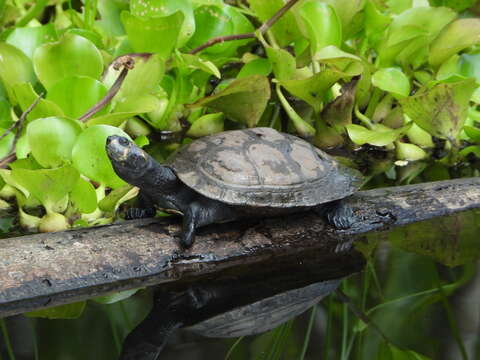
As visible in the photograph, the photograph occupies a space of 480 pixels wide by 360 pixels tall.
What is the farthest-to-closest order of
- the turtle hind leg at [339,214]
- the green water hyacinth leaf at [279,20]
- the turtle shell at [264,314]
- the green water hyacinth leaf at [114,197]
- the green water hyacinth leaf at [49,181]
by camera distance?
the green water hyacinth leaf at [279,20]
the turtle hind leg at [339,214]
the green water hyacinth leaf at [114,197]
the green water hyacinth leaf at [49,181]
the turtle shell at [264,314]

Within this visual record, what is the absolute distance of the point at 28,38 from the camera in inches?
128

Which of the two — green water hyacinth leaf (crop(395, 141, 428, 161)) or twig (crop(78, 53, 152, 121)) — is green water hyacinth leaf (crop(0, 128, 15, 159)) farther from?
green water hyacinth leaf (crop(395, 141, 428, 161))

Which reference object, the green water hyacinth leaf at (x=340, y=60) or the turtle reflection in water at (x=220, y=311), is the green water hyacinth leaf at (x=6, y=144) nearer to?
the turtle reflection in water at (x=220, y=311)

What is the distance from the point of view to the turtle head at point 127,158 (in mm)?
2273

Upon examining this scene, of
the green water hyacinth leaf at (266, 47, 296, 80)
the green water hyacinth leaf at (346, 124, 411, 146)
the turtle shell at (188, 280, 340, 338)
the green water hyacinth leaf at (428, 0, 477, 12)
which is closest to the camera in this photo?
the turtle shell at (188, 280, 340, 338)

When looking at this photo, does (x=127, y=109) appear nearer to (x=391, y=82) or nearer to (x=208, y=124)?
(x=208, y=124)

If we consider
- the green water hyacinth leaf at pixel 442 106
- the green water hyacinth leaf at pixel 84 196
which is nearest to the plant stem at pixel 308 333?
the green water hyacinth leaf at pixel 84 196

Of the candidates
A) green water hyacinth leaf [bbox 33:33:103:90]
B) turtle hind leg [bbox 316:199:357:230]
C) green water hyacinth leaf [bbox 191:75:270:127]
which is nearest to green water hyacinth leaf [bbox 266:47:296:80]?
green water hyacinth leaf [bbox 191:75:270:127]

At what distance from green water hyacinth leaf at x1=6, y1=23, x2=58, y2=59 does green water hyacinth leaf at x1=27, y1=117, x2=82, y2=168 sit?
30.6 inches

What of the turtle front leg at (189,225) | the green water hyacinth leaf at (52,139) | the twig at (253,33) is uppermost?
the twig at (253,33)

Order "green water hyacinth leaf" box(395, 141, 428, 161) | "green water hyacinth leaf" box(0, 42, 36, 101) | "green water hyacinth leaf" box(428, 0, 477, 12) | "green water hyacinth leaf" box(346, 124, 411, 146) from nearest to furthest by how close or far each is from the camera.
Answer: "green water hyacinth leaf" box(0, 42, 36, 101) < "green water hyacinth leaf" box(346, 124, 411, 146) < "green water hyacinth leaf" box(395, 141, 428, 161) < "green water hyacinth leaf" box(428, 0, 477, 12)

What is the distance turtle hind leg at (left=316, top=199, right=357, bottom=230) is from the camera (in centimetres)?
267

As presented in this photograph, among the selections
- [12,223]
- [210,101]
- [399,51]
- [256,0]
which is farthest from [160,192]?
[399,51]

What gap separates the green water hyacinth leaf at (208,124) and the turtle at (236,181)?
3.07ft
